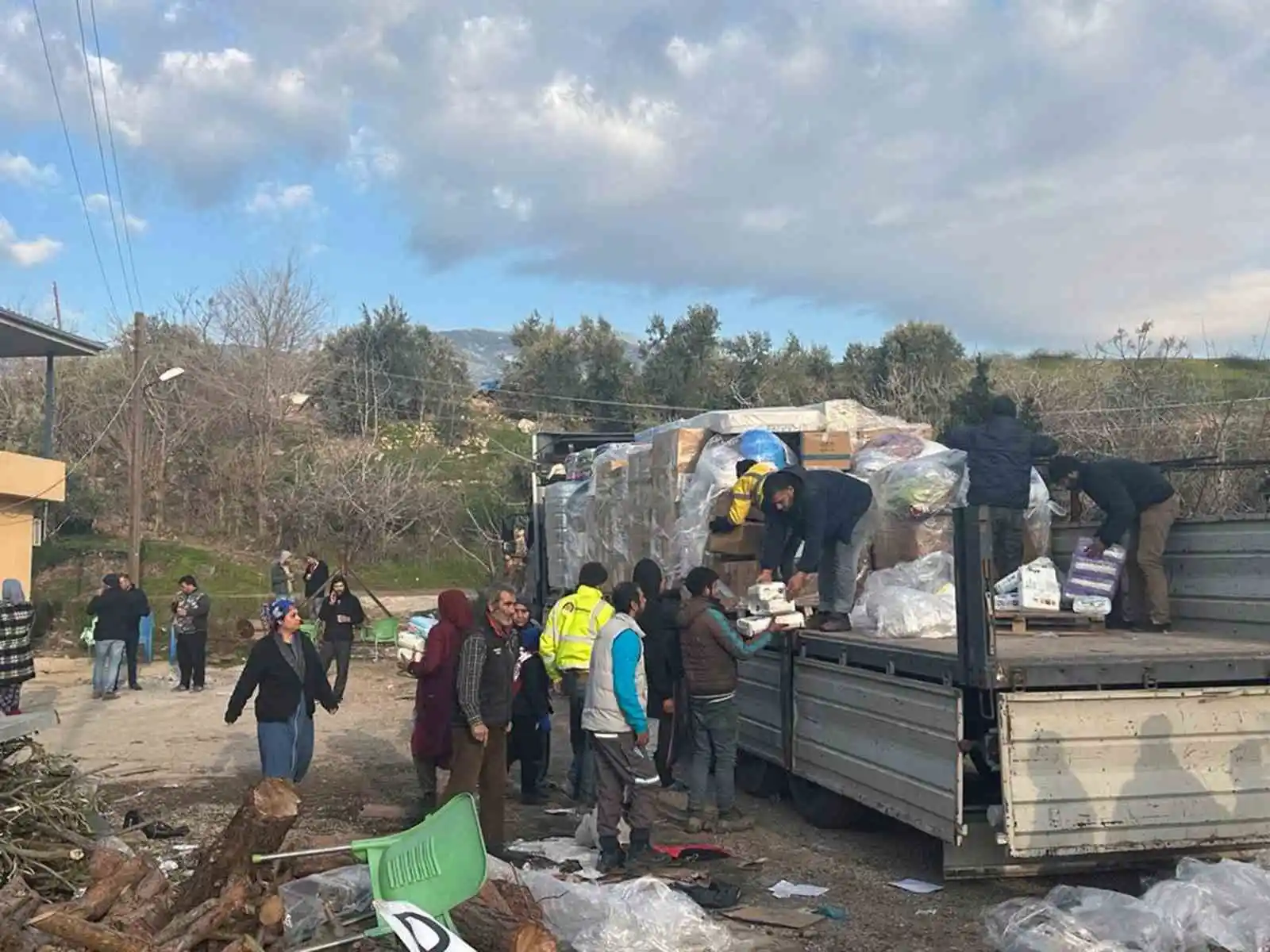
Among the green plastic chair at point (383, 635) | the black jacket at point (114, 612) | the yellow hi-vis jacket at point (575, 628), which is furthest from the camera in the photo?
the green plastic chair at point (383, 635)

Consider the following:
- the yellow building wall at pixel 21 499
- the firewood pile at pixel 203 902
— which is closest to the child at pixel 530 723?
the firewood pile at pixel 203 902

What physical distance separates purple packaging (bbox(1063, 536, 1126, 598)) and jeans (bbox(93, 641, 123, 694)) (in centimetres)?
1230

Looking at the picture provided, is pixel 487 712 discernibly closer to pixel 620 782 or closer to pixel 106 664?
pixel 620 782

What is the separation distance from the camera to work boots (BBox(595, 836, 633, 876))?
22.5 feet

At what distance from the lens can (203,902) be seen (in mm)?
4637

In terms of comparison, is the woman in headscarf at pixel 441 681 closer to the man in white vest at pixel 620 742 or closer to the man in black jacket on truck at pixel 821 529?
the man in white vest at pixel 620 742

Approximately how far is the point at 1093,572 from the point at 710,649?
105 inches

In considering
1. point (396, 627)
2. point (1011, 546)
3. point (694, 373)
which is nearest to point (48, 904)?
point (1011, 546)

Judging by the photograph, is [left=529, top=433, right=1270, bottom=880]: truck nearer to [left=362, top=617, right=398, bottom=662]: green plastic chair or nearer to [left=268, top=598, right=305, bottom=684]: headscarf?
[left=268, top=598, right=305, bottom=684]: headscarf

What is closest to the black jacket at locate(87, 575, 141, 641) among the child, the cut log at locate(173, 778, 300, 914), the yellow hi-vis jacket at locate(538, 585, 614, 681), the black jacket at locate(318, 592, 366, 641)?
the black jacket at locate(318, 592, 366, 641)

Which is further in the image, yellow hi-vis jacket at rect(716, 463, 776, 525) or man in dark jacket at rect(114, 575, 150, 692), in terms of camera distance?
man in dark jacket at rect(114, 575, 150, 692)

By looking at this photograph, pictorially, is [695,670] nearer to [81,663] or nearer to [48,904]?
[48,904]

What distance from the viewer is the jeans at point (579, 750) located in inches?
338

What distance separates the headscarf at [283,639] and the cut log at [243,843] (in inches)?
111
